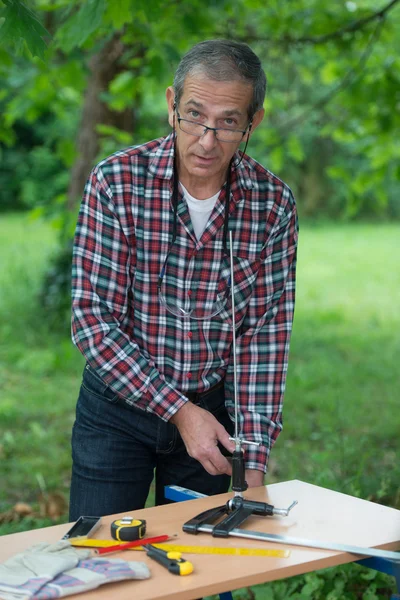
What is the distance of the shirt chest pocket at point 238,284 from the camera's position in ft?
8.96

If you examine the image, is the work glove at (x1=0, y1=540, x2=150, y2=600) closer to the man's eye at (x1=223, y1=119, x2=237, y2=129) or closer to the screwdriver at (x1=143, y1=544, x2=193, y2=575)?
the screwdriver at (x1=143, y1=544, x2=193, y2=575)

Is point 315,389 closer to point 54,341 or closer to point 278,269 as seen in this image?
point 54,341

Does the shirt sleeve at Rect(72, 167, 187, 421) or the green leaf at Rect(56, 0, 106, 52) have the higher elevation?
the green leaf at Rect(56, 0, 106, 52)

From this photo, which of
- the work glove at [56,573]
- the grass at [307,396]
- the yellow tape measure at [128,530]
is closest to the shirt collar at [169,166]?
the yellow tape measure at [128,530]

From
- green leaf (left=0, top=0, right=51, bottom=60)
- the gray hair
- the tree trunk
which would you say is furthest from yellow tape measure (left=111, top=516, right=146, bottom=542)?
the tree trunk

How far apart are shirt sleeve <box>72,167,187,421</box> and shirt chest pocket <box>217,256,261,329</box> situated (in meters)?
0.31

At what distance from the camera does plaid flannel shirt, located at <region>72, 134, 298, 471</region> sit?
2.57 meters

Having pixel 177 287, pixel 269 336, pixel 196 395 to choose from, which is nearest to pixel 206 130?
pixel 177 287

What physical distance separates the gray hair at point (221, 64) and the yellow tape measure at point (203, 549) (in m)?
1.25

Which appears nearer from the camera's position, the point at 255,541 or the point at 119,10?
the point at 255,541

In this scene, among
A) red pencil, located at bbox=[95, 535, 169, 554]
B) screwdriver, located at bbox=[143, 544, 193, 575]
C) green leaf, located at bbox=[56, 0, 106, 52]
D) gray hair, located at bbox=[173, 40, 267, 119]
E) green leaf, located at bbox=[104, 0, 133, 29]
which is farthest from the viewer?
green leaf, located at bbox=[104, 0, 133, 29]

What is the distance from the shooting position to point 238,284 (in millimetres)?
2748

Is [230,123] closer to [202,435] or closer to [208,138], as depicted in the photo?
[208,138]

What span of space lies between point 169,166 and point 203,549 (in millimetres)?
1142
